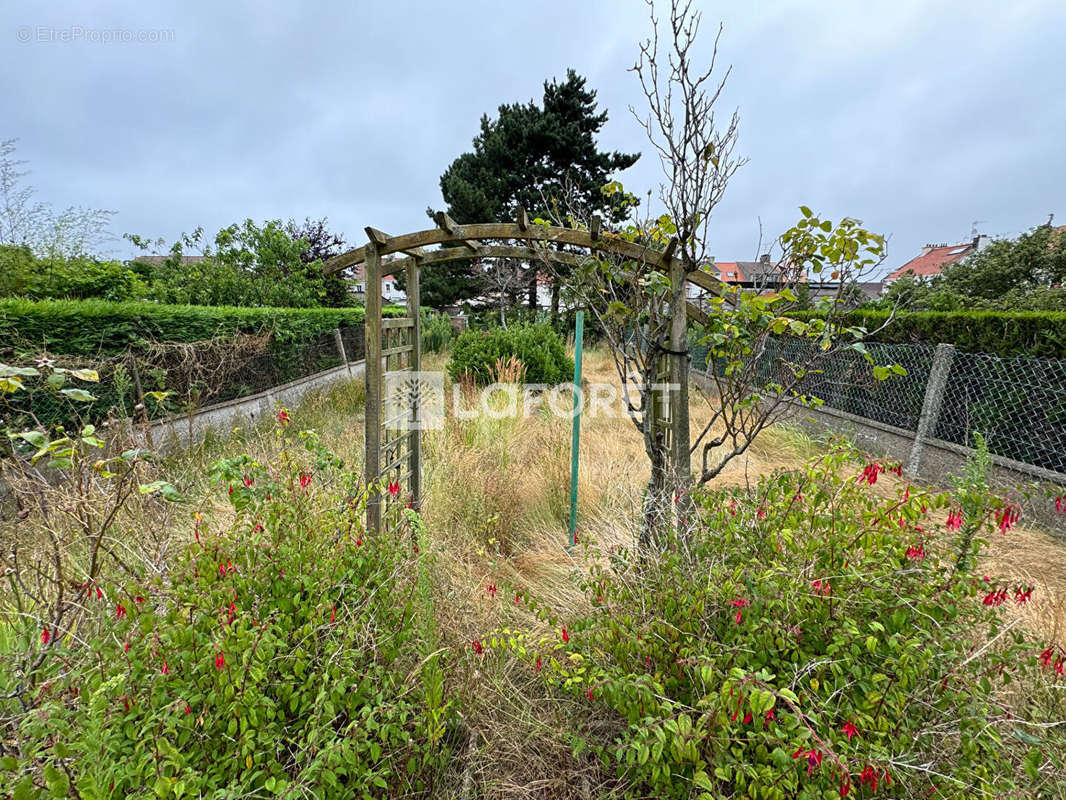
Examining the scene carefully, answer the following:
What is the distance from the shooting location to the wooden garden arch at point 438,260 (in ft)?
6.83

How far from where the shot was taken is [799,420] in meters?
5.88

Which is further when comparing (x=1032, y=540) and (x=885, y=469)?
(x=1032, y=540)

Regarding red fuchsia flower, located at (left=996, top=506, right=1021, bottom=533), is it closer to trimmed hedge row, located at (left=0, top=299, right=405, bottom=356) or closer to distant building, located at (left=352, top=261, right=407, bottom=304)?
distant building, located at (left=352, top=261, right=407, bottom=304)

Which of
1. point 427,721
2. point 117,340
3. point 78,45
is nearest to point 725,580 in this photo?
point 427,721

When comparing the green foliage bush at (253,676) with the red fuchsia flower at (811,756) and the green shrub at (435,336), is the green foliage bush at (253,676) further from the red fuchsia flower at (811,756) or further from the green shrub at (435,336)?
the green shrub at (435,336)

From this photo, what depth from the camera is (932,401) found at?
4359 millimetres

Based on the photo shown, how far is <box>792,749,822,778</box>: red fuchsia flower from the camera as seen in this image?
89cm

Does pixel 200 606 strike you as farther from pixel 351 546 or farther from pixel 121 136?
pixel 121 136

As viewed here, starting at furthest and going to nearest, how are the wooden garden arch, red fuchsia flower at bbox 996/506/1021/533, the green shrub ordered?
the green shrub
the wooden garden arch
red fuchsia flower at bbox 996/506/1021/533

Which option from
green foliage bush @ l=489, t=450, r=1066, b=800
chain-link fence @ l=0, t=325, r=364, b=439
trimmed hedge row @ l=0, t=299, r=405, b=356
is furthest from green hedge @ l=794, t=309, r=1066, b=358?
trimmed hedge row @ l=0, t=299, r=405, b=356

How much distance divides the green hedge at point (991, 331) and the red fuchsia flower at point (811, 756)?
3.55 meters

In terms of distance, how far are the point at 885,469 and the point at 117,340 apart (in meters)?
5.77

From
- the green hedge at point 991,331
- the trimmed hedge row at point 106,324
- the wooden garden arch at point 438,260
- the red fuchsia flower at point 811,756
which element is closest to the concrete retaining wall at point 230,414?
the trimmed hedge row at point 106,324

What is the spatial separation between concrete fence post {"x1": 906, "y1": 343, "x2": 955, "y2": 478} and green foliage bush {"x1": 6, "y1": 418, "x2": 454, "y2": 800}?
5.12 m
